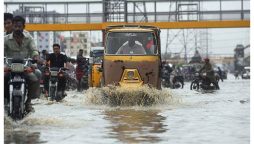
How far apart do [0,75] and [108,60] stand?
31.9 ft

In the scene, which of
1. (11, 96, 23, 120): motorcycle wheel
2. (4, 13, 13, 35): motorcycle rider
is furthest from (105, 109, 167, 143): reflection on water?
(4, 13, 13, 35): motorcycle rider

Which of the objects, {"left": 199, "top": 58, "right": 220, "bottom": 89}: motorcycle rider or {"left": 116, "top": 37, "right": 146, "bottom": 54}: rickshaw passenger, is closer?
{"left": 116, "top": 37, "right": 146, "bottom": 54}: rickshaw passenger

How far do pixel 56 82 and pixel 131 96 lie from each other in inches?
114

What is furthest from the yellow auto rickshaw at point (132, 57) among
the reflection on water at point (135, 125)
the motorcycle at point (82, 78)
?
the motorcycle at point (82, 78)

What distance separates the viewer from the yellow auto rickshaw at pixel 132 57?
17109 millimetres

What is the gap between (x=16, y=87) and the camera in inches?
399

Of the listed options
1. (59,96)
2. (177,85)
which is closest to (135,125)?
(59,96)

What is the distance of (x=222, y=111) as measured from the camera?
46.8ft

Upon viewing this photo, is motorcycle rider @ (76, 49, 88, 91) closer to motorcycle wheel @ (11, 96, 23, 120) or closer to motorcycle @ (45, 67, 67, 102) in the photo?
motorcycle @ (45, 67, 67, 102)

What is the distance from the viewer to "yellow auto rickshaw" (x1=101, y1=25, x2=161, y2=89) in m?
17.1

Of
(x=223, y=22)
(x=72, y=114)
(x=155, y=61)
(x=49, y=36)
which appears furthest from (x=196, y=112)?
(x=49, y=36)

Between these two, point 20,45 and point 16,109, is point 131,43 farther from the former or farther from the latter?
point 16,109

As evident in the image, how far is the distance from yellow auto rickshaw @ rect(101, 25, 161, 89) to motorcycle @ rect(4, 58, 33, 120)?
657cm

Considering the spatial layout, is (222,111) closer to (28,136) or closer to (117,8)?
(28,136)
